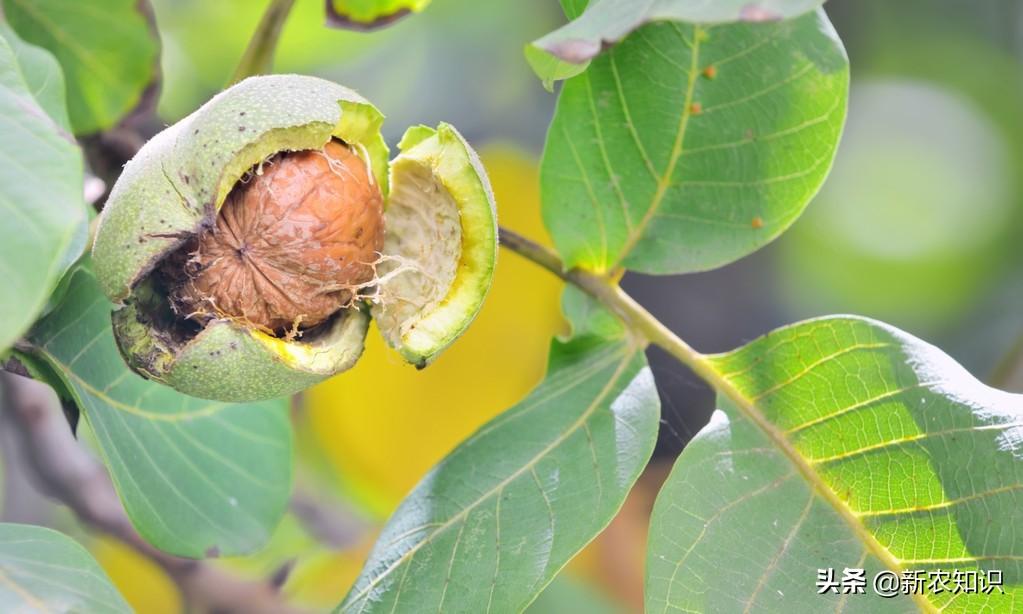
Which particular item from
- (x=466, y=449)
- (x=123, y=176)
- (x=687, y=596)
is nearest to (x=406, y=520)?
(x=466, y=449)

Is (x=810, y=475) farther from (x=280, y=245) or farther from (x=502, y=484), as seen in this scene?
(x=280, y=245)

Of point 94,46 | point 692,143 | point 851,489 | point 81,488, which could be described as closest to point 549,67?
point 692,143

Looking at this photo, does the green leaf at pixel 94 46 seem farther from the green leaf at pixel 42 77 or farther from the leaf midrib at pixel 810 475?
the leaf midrib at pixel 810 475

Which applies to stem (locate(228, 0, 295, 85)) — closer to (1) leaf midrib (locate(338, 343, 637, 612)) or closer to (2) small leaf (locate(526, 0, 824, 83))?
(2) small leaf (locate(526, 0, 824, 83))

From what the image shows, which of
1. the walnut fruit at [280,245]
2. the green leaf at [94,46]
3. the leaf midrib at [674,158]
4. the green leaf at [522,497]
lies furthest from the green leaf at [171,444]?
the leaf midrib at [674,158]

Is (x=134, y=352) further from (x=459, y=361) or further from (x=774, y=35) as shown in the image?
(x=459, y=361)

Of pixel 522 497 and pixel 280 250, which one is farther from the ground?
pixel 280 250

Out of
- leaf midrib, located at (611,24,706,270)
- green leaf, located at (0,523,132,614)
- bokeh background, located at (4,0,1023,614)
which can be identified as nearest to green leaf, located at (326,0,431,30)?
leaf midrib, located at (611,24,706,270)
